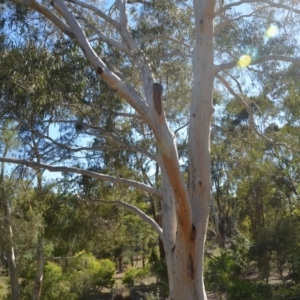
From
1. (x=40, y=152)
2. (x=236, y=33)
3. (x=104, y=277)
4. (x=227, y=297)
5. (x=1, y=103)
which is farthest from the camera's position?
(x=104, y=277)

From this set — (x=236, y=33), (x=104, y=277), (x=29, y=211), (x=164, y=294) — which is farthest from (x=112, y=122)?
(x=104, y=277)

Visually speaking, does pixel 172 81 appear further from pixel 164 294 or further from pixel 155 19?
pixel 164 294

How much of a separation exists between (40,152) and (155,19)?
119 inches

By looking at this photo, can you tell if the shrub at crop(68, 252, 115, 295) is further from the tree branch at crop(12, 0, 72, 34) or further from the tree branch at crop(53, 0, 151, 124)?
the tree branch at crop(53, 0, 151, 124)

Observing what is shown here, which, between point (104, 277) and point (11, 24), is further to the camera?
point (104, 277)

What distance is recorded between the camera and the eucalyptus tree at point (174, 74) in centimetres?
482

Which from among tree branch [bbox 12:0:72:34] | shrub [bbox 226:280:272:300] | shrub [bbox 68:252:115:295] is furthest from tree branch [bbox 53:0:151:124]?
shrub [bbox 68:252:115:295]

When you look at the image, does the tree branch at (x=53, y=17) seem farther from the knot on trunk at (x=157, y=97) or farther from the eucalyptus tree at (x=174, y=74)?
the knot on trunk at (x=157, y=97)

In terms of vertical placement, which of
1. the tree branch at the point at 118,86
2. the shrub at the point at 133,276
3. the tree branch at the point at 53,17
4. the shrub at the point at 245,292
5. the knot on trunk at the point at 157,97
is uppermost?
the tree branch at the point at 53,17

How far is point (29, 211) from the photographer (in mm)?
10820

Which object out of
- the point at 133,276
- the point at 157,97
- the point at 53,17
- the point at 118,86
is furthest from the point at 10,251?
the point at 157,97

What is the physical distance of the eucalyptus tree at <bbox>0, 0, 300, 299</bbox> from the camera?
4816mm

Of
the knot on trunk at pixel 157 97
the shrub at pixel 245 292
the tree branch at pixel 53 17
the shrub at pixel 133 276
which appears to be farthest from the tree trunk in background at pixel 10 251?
the knot on trunk at pixel 157 97

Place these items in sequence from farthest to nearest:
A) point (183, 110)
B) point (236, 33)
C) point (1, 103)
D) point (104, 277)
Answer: point (104, 277)
point (183, 110)
point (236, 33)
point (1, 103)
